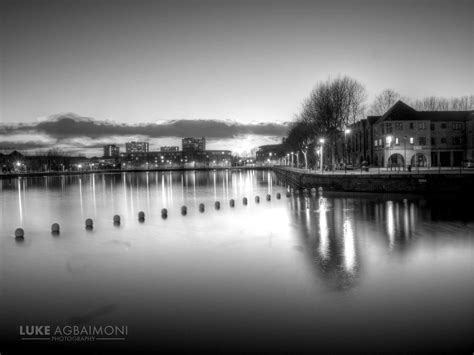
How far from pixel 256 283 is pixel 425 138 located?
2541 inches

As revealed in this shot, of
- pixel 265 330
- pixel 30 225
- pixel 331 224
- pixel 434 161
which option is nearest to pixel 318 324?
pixel 265 330

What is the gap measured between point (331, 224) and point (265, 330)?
677 inches

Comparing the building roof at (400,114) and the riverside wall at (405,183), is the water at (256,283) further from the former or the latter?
the building roof at (400,114)

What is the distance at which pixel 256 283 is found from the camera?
567 inches

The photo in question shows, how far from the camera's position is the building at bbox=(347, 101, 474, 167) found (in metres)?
68.9

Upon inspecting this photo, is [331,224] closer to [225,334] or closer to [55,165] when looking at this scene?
[225,334]

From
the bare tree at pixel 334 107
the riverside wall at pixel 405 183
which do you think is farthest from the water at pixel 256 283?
the bare tree at pixel 334 107

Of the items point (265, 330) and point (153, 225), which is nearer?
point (265, 330)

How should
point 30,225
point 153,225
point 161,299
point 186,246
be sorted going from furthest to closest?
1. point 30,225
2. point 153,225
3. point 186,246
4. point 161,299

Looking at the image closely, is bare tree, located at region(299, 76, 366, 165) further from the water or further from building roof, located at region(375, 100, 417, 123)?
the water

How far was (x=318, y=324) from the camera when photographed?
10555 millimetres

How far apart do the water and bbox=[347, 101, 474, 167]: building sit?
42804mm

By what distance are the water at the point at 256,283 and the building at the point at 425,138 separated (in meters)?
42.8

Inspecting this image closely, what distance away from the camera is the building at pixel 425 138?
68.9 meters
